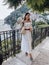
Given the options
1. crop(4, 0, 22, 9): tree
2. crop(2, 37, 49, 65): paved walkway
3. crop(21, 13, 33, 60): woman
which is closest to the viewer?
crop(2, 37, 49, 65): paved walkway

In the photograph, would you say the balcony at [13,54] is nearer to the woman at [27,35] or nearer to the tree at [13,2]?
the woman at [27,35]

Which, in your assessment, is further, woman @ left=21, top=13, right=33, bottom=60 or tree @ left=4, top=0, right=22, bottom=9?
tree @ left=4, top=0, right=22, bottom=9

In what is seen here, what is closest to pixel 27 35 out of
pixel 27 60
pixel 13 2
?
pixel 27 60

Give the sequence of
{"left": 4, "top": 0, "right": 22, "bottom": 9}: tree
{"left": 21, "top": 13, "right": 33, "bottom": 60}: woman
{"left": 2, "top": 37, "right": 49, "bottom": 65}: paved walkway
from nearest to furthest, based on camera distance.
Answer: {"left": 2, "top": 37, "right": 49, "bottom": 65}: paved walkway → {"left": 21, "top": 13, "right": 33, "bottom": 60}: woman → {"left": 4, "top": 0, "right": 22, "bottom": 9}: tree

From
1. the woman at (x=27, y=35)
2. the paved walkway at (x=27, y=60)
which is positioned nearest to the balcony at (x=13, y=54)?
the paved walkway at (x=27, y=60)

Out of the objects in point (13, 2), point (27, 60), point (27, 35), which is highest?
point (13, 2)

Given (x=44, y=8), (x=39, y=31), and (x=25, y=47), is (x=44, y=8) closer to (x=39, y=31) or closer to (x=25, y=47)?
(x=39, y=31)

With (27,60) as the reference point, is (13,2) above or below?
above

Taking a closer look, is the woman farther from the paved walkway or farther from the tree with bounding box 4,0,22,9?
the tree with bounding box 4,0,22,9

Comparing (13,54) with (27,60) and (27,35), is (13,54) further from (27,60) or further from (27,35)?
(27,35)

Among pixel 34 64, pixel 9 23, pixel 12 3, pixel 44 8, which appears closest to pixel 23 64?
pixel 34 64

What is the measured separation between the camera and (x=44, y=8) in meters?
11.0

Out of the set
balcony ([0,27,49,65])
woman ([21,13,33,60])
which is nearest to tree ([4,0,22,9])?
balcony ([0,27,49,65])

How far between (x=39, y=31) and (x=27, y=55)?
445 centimetres
